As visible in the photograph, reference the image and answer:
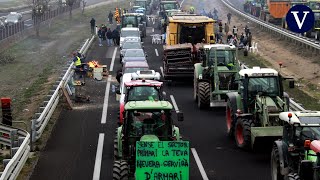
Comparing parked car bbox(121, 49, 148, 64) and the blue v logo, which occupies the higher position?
the blue v logo

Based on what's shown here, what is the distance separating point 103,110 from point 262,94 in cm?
872

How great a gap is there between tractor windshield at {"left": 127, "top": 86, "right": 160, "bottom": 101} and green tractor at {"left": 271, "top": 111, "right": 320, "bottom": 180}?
6.75 metres

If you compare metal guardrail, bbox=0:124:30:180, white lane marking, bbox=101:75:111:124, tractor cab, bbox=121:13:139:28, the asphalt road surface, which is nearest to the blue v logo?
the asphalt road surface

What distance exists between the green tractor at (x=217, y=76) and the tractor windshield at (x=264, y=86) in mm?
5242

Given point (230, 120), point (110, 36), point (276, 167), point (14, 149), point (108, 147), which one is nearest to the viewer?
point (276, 167)

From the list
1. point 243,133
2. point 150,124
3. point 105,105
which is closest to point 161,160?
point 150,124

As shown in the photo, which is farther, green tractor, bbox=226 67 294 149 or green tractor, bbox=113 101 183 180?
green tractor, bbox=226 67 294 149

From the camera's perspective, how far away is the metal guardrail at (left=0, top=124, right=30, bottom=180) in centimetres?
1547

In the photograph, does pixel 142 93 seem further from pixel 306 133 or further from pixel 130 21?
pixel 130 21

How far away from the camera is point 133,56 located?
36.2 m

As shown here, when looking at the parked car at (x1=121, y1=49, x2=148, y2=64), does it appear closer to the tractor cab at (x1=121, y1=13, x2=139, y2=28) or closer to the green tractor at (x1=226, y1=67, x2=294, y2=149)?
the green tractor at (x1=226, y1=67, x2=294, y2=149)

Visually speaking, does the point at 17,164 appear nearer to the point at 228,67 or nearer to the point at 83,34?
the point at 228,67

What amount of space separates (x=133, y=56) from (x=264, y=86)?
17.5 meters

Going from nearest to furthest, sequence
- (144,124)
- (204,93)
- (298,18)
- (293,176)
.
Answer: (293,176), (144,124), (298,18), (204,93)
